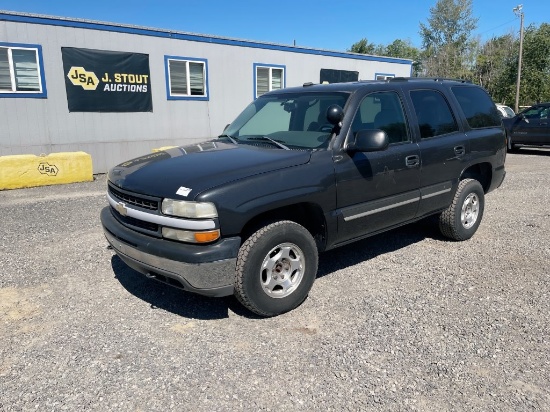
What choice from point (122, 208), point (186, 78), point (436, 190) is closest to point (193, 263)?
point (122, 208)

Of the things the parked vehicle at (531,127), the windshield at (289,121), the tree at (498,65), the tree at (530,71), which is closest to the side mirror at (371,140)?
the windshield at (289,121)

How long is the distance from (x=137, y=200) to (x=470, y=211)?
406 cm

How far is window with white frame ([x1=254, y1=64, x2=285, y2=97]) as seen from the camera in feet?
44.4

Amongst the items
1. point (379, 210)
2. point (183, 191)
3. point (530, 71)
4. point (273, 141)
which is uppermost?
point (530, 71)

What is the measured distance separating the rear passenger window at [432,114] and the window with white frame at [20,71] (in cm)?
889

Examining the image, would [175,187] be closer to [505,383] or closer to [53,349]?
[53,349]

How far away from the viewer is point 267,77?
13.8m

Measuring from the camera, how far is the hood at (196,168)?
9.98 ft

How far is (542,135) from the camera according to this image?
44.6ft

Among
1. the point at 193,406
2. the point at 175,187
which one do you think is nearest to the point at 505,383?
the point at 193,406

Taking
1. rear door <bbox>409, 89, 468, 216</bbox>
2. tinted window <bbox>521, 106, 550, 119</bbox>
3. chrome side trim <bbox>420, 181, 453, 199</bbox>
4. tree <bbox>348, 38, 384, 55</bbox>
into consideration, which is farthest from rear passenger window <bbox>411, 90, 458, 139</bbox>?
tree <bbox>348, 38, 384, 55</bbox>

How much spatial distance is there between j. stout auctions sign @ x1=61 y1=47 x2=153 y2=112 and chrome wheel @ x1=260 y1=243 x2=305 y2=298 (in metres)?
9.00

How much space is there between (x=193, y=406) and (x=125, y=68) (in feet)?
33.6

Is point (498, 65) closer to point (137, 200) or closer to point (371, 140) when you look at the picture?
point (371, 140)
